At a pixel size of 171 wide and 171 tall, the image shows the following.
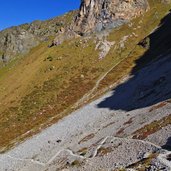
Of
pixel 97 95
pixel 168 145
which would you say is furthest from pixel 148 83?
pixel 168 145

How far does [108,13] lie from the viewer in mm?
160500

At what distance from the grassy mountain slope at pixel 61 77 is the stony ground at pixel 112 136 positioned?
38.8 ft

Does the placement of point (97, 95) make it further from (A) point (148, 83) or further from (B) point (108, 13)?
(B) point (108, 13)

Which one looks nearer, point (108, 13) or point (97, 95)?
point (97, 95)

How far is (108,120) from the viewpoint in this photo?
3130 inches

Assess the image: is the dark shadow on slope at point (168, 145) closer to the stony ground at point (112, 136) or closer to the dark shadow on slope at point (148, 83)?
the stony ground at point (112, 136)

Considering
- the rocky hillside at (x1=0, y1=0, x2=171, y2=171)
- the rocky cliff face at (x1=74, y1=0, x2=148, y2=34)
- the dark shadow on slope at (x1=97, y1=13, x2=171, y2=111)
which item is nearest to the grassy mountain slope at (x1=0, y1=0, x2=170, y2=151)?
the rocky hillside at (x1=0, y1=0, x2=171, y2=171)

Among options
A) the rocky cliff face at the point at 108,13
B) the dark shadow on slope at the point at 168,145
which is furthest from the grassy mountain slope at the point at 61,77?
the dark shadow on slope at the point at 168,145

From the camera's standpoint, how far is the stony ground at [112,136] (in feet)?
171

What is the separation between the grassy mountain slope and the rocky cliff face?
3641 mm

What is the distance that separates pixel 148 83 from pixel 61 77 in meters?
40.8

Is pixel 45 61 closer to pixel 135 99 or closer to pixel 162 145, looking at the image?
pixel 135 99

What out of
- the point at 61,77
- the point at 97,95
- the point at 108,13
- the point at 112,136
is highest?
the point at 108,13

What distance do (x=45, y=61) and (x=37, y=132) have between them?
193ft
